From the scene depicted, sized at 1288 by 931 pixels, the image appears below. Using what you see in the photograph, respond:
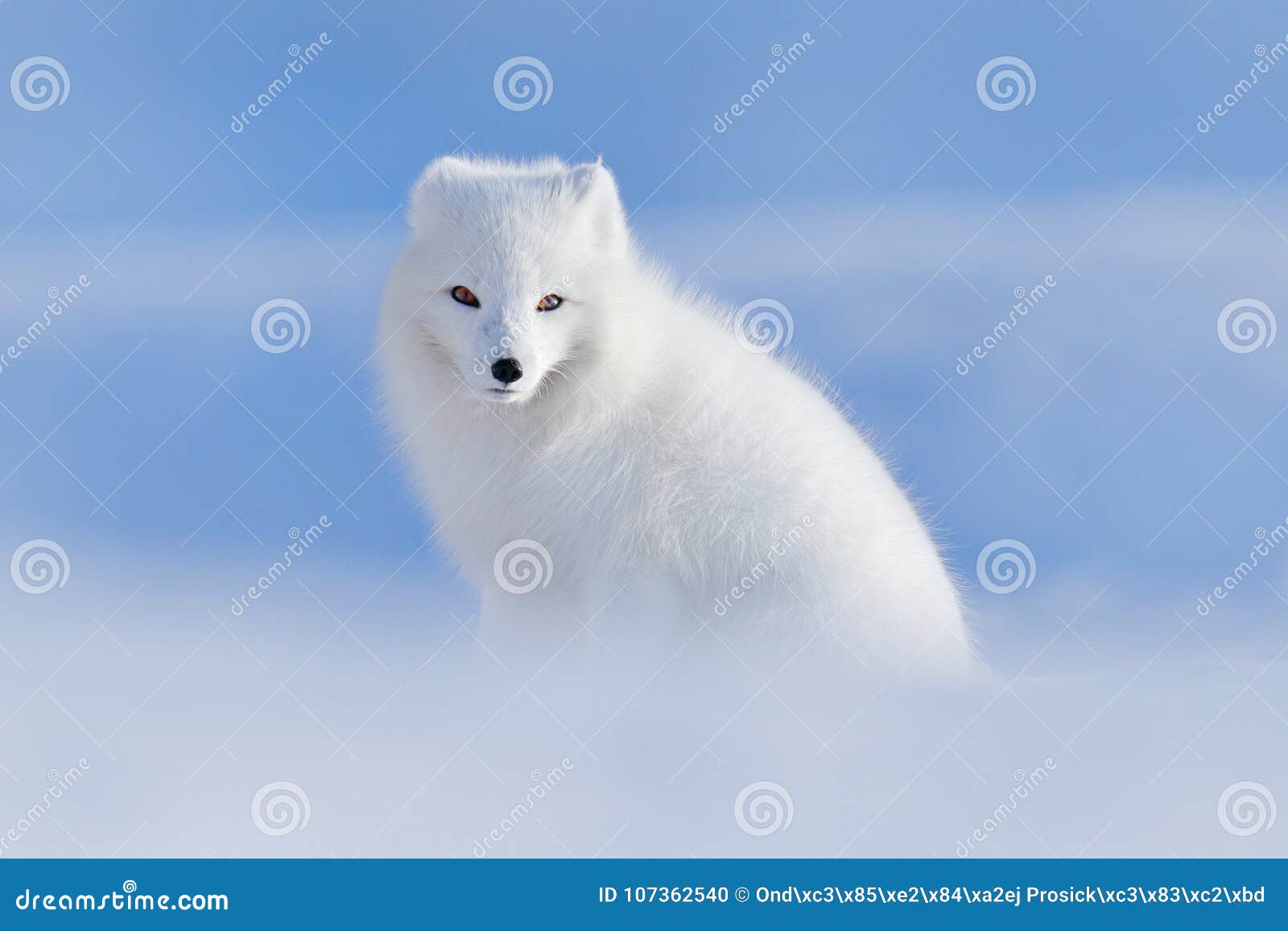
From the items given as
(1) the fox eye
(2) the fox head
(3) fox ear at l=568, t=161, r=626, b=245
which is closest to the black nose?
(2) the fox head

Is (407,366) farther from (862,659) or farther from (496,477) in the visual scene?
(862,659)

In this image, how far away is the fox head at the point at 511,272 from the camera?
4805mm

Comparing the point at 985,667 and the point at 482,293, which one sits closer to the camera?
the point at 482,293

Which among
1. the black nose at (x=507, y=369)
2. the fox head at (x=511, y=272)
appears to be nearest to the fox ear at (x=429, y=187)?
the fox head at (x=511, y=272)

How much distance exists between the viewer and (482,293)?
4879 mm

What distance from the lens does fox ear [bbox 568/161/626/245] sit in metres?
5.21

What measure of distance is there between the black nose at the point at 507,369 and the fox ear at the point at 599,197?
2.64ft

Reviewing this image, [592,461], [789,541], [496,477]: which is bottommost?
[496,477]

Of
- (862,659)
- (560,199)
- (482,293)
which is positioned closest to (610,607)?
(862,659)

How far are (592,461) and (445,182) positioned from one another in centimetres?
121

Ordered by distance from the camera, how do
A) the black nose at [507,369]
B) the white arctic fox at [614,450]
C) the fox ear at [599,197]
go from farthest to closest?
the fox ear at [599,197], the white arctic fox at [614,450], the black nose at [507,369]

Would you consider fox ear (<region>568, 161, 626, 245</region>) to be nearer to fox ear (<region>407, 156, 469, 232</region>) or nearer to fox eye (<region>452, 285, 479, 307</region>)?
fox ear (<region>407, 156, 469, 232</region>)

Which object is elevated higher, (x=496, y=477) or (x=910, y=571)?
(x=910, y=571)

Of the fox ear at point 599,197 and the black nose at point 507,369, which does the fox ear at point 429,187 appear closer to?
the fox ear at point 599,197
